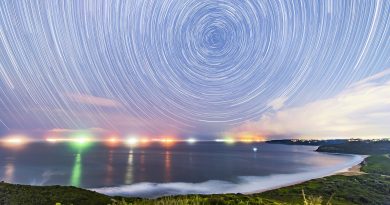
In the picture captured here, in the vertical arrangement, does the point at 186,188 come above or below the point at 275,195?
above

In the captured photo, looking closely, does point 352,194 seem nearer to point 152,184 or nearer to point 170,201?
point 152,184

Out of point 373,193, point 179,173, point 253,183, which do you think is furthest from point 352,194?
point 179,173

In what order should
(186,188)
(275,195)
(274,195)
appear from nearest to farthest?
(275,195)
(274,195)
(186,188)

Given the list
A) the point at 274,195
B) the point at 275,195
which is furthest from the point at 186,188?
the point at 275,195

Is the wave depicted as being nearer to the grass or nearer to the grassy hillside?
the grass

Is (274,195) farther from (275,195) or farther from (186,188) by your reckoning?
(186,188)

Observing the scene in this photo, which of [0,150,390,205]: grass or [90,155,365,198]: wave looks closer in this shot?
[0,150,390,205]: grass

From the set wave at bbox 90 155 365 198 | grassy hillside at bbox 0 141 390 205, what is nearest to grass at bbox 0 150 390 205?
grassy hillside at bbox 0 141 390 205

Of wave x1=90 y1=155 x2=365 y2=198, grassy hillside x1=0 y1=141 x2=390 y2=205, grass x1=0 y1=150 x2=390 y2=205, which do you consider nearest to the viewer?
grass x1=0 y1=150 x2=390 y2=205

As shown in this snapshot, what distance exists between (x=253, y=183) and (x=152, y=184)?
3041 cm

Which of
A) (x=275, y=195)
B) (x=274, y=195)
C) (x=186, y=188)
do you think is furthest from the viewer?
(x=186, y=188)

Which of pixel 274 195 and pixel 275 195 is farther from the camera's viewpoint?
pixel 274 195

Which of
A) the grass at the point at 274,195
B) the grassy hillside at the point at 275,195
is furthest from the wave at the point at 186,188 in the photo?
the grassy hillside at the point at 275,195

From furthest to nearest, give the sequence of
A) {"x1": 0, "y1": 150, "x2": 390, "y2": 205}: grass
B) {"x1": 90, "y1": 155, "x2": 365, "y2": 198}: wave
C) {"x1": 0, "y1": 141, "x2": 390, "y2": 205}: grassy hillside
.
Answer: {"x1": 90, "y1": 155, "x2": 365, "y2": 198}: wave < {"x1": 0, "y1": 141, "x2": 390, "y2": 205}: grassy hillside < {"x1": 0, "y1": 150, "x2": 390, "y2": 205}: grass
